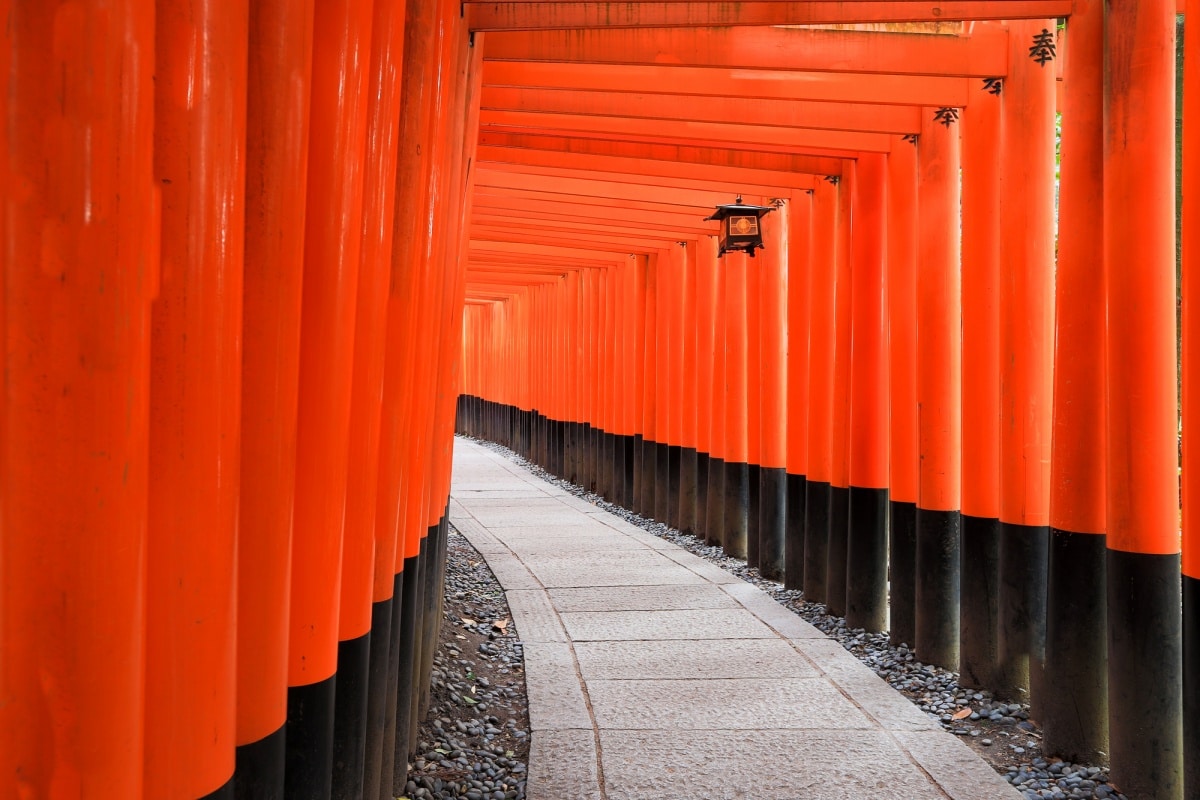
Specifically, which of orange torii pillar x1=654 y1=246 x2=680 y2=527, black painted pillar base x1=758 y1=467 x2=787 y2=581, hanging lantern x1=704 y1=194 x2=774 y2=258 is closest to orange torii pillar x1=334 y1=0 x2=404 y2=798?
hanging lantern x1=704 y1=194 x2=774 y2=258

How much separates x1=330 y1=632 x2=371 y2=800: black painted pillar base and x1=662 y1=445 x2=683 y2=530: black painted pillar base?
32.5 ft

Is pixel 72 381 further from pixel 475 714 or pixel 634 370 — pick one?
pixel 634 370

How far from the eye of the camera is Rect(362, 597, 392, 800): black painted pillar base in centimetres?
331

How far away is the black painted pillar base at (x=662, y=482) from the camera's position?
12922 mm

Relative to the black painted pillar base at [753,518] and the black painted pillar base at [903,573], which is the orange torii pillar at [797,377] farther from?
the black painted pillar base at [903,573]

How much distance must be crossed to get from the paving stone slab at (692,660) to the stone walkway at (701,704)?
0.01 m

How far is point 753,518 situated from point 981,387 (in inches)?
186

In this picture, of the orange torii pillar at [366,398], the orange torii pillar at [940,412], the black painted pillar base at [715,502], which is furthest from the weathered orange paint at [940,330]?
the black painted pillar base at [715,502]

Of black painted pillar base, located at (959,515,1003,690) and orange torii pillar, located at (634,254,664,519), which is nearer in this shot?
black painted pillar base, located at (959,515,1003,690)

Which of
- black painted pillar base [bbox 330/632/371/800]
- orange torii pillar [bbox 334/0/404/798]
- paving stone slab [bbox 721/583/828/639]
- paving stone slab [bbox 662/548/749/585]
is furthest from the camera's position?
paving stone slab [bbox 662/548/749/585]

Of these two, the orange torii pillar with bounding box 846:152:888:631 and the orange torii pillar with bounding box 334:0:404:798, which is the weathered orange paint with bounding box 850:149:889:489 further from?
the orange torii pillar with bounding box 334:0:404:798

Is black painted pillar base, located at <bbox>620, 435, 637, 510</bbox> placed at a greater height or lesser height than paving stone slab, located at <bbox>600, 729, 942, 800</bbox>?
greater

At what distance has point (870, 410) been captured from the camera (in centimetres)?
724

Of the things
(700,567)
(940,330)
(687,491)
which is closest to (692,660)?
(940,330)
